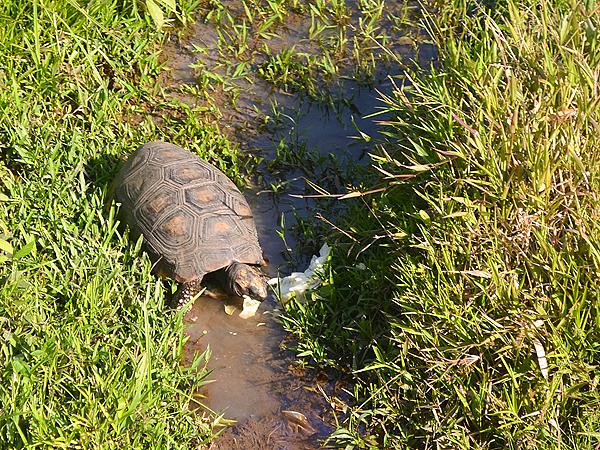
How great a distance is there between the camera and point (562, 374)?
3770mm

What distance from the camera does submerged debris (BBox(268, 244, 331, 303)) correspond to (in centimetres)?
462

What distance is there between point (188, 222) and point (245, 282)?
44 cm

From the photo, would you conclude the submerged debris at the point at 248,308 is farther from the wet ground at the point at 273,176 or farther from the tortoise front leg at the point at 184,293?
the tortoise front leg at the point at 184,293

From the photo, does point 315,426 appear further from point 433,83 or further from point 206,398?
point 433,83

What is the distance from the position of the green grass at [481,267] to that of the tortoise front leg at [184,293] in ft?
1.79

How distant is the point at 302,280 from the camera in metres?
4.65

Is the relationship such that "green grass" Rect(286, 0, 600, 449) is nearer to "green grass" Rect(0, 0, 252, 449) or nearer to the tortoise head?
the tortoise head

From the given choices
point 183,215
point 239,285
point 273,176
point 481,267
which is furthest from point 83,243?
point 481,267

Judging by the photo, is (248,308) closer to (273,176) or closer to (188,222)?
(188,222)

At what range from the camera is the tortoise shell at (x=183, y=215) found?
15.1 ft

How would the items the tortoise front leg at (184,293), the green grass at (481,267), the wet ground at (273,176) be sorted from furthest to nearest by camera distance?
1. the tortoise front leg at (184,293)
2. the wet ground at (273,176)
3. the green grass at (481,267)

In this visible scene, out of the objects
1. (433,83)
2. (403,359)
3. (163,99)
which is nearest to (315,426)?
(403,359)

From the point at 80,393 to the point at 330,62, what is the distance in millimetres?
3112

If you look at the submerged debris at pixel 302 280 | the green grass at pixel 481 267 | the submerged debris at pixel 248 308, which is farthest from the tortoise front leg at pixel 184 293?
the green grass at pixel 481 267
